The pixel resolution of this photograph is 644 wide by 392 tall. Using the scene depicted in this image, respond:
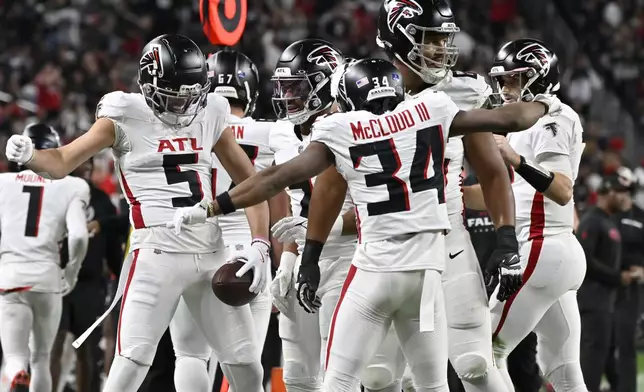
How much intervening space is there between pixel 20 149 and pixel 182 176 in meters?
A: 0.81

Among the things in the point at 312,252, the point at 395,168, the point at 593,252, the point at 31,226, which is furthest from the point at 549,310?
the point at 31,226

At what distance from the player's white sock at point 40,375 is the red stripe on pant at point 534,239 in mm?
3076

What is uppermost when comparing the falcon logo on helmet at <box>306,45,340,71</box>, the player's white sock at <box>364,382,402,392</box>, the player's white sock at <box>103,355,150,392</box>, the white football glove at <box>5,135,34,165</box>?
the falcon logo on helmet at <box>306,45,340,71</box>

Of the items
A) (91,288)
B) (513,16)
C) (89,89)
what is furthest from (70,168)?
(513,16)

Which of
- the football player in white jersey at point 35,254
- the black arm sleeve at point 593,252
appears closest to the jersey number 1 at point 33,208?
the football player in white jersey at point 35,254

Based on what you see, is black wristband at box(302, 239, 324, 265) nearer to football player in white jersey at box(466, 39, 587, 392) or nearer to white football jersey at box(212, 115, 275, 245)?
football player in white jersey at box(466, 39, 587, 392)

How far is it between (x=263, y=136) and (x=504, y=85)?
1414 mm

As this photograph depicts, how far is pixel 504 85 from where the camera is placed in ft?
19.4

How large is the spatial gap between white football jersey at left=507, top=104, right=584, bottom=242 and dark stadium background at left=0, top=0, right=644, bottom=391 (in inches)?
353

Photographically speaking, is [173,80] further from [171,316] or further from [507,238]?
[507,238]

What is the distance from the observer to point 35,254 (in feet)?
24.0

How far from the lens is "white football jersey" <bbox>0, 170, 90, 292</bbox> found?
7.28 m

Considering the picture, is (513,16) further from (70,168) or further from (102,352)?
(70,168)

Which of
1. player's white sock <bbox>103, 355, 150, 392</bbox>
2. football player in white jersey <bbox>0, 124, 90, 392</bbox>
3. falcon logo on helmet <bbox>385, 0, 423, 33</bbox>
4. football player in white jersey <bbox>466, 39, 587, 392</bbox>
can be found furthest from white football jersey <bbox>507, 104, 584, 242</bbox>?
football player in white jersey <bbox>0, 124, 90, 392</bbox>
